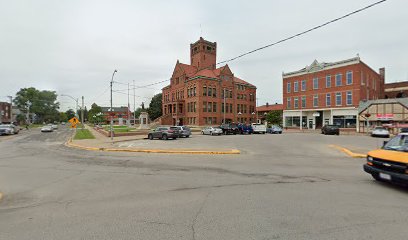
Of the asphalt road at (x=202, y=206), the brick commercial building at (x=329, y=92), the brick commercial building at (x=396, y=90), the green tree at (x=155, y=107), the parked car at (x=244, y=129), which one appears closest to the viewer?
the asphalt road at (x=202, y=206)

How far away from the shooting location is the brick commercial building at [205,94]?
175ft

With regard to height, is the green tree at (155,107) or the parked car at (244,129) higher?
the green tree at (155,107)

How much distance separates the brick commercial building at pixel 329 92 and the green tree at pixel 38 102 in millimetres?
103677

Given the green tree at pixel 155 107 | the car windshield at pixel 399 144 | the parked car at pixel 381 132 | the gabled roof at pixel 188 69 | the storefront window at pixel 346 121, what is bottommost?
the parked car at pixel 381 132

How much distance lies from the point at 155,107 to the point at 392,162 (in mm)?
82164

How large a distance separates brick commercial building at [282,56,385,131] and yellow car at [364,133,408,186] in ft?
126

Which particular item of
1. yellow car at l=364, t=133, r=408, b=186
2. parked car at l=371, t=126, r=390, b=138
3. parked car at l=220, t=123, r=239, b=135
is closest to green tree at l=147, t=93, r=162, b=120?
parked car at l=220, t=123, r=239, b=135

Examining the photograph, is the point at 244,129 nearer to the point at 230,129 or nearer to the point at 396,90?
the point at 230,129

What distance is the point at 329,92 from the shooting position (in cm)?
4384

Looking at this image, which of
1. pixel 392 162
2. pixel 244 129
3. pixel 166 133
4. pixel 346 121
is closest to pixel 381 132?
pixel 346 121

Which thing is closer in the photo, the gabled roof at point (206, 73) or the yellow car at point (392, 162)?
the yellow car at point (392, 162)

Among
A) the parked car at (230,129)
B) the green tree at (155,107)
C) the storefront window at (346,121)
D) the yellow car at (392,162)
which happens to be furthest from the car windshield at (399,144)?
the green tree at (155,107)

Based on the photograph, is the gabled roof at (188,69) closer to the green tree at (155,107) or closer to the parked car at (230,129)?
the green tree at (155,107)

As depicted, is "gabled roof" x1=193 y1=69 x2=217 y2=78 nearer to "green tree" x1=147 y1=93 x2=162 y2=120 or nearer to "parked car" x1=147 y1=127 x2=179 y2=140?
"parked car" x1=147 y1=127 x2=179 y2=140
